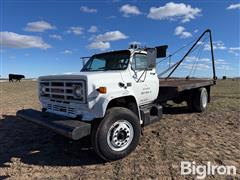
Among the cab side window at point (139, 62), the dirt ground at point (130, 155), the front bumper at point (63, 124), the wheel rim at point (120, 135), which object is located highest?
the cab side window at point (139, 62)

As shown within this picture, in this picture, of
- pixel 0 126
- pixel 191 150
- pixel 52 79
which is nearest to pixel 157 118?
pixel 191 150

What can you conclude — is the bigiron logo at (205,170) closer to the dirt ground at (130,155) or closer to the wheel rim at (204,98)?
the dirt ground at (130,155)

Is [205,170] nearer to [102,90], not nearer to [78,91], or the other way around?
[102,90]

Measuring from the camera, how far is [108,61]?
6.39 m

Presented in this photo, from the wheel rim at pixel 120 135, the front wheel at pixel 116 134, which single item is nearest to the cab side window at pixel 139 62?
the front wheel at pixel 116 134

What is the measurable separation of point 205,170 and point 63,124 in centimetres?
276

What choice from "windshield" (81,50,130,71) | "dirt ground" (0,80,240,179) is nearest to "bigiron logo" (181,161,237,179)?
"dirt ground" (0,80,240,179)

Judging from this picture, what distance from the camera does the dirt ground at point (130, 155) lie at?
424 centimetres

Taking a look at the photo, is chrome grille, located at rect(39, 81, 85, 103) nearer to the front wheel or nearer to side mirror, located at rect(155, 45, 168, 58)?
the front wheel

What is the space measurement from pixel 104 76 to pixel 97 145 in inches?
56.0

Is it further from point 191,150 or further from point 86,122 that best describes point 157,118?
point 86,122

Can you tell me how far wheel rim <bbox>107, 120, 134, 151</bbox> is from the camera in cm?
473

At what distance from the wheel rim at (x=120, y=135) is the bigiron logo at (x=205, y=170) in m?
1.21

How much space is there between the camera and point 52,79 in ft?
17.6
